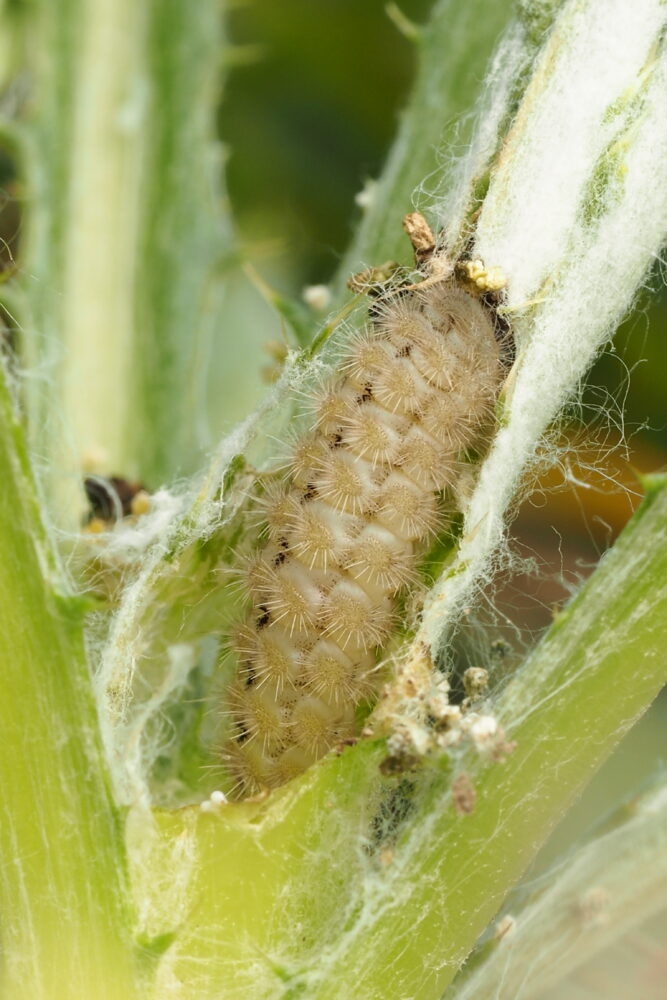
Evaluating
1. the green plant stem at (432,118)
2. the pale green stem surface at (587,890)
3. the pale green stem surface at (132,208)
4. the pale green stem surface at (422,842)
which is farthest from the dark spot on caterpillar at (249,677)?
the pale green stem surface at (132,208)

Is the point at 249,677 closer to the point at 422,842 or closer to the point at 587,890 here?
the point at 422,842

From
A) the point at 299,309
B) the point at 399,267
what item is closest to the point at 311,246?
the point at 299,309

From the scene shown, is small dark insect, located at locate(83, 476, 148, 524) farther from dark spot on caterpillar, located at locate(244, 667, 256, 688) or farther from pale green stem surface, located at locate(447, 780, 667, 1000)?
pale green stem surface, located at locate(447, 780, 667, 1000)

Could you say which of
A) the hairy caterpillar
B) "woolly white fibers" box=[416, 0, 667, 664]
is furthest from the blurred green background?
"woolly white fibers" box=[416, 0, 667, 664]

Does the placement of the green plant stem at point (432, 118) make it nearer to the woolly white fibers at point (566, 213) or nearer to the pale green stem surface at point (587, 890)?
the woolly white fibers at point (566, 213)

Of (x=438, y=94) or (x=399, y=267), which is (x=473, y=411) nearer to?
(x=399, y=267)

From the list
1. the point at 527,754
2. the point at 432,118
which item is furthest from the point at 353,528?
the point at 432,118

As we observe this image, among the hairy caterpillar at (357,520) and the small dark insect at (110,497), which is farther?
the small dark insect at (110,497)
